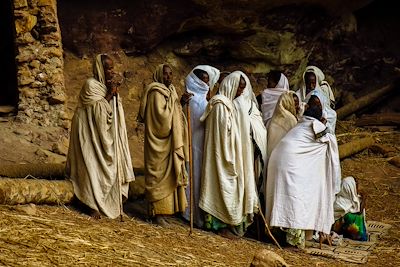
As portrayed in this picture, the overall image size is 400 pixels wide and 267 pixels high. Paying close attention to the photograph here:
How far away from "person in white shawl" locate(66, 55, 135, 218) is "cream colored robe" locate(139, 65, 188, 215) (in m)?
0.38

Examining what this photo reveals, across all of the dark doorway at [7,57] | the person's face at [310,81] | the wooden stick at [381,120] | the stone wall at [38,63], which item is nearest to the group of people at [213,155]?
the person's face at [310,81]

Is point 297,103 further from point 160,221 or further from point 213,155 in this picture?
point 160,221

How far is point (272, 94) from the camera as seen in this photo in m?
10.7

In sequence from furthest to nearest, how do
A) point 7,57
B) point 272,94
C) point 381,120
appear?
1. point 381,120
2. point 7,57
3. point 272,94

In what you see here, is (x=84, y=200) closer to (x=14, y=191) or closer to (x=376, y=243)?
(x=14, y=191)

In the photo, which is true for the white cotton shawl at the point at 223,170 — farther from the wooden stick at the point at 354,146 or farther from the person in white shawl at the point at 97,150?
the wooden stick at the point at 354,146

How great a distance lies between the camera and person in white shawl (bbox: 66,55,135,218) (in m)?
8.98

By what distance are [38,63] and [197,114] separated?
11.0 feet

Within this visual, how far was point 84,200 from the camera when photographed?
8961 mm

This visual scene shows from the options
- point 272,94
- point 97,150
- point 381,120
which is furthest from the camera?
point 381,120

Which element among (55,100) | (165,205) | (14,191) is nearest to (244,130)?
(165,205)

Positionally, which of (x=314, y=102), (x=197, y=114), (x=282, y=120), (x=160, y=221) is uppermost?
(x=314, y=102)

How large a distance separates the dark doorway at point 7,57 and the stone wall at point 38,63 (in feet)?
2.90

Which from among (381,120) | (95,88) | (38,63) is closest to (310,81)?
(95,88)
